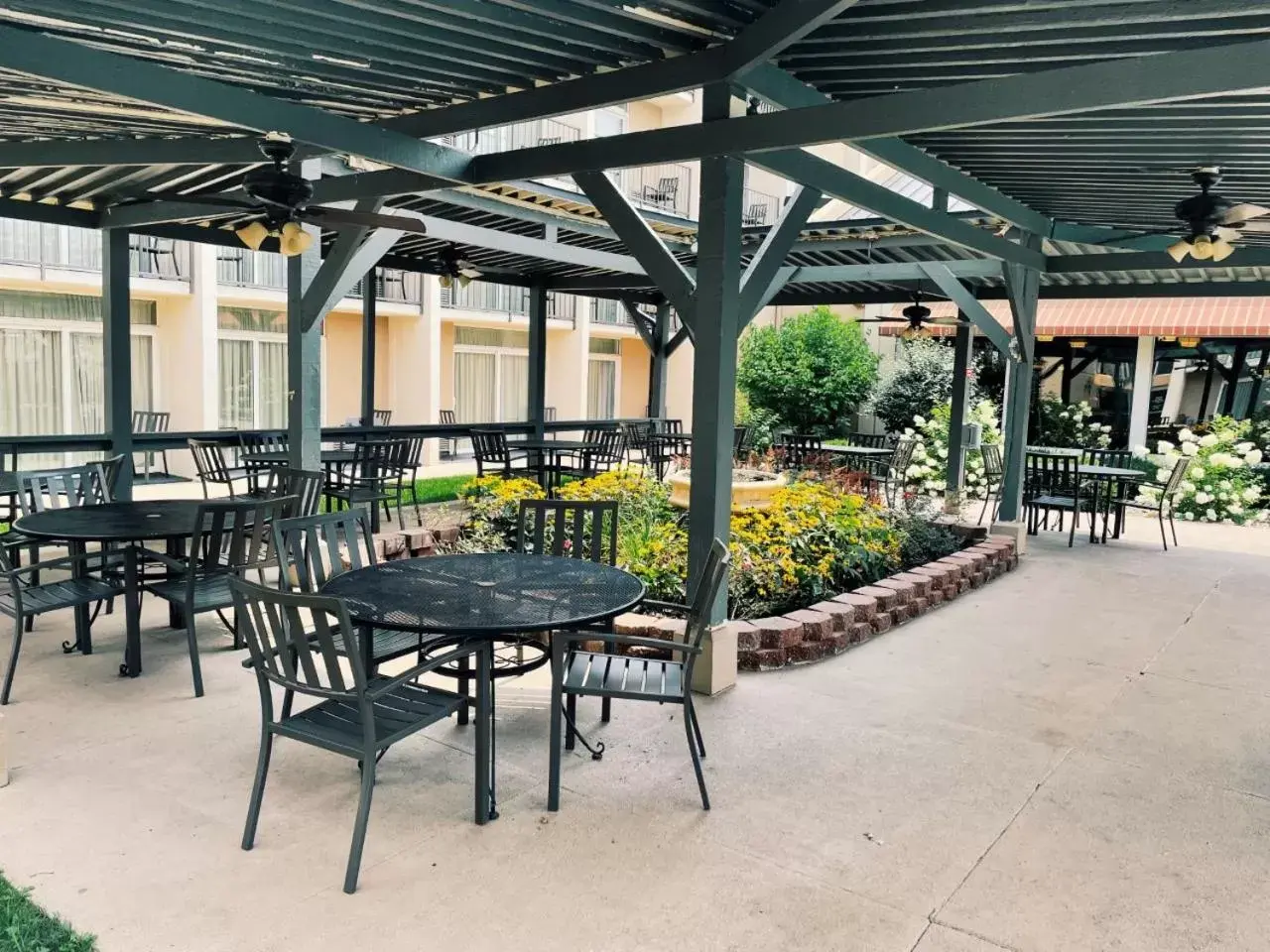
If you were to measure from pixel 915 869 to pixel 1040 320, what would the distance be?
13.0 metres

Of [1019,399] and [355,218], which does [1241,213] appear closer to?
[1019,399]

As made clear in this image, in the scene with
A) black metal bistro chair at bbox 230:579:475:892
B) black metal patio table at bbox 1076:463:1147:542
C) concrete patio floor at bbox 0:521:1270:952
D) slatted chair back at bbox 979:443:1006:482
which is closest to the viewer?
concrete patio floor at bbox 0:521:1270:952

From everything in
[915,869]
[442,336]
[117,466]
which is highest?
[442,336]

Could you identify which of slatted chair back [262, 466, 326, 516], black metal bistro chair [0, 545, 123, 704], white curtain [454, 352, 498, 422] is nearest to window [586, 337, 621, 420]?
white curtain [454, 352, 498, 422]

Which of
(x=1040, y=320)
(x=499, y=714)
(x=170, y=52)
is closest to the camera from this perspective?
(x=170, y=52)

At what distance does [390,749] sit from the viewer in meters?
3.91

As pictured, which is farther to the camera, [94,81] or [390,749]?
[390,749]

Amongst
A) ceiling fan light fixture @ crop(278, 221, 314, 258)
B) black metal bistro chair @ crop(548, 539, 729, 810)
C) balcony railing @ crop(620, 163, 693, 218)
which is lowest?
black metal bistro chair @ crop(548, 539, 729, 810)

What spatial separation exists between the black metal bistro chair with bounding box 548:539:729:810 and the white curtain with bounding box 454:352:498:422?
16519mm

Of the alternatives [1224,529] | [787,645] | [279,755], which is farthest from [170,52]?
[1224,529]

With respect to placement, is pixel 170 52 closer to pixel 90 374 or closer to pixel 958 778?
pixel 958 778

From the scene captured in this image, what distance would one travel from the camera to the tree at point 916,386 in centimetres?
1562

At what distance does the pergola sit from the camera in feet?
11.5

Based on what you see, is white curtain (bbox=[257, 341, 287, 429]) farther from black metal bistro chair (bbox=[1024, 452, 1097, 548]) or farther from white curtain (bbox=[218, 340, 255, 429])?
black metal bistro chair (bbox=[1024, 452, 1097, 548])
